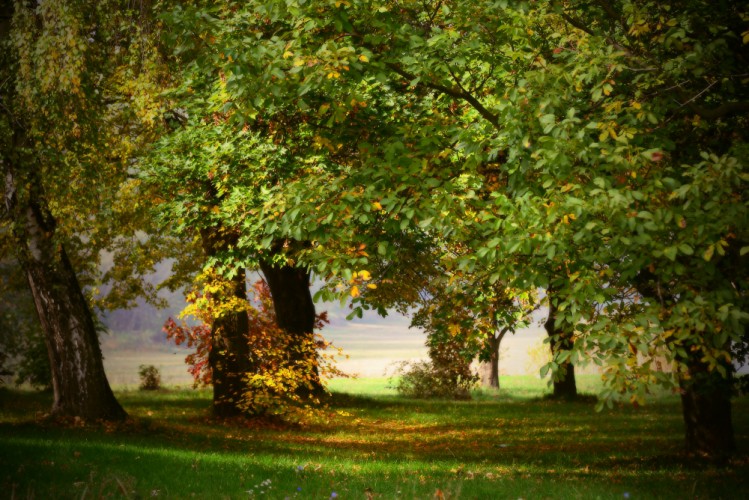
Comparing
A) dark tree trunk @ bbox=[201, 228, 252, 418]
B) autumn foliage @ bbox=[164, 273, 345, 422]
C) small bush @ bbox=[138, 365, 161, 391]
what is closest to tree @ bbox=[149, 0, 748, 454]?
autumn foliage @ bbox=[164, 273, 345, 422]

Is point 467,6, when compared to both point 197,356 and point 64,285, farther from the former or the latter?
point 197,356

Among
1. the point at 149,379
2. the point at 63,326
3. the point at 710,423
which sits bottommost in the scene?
the point at 710,423

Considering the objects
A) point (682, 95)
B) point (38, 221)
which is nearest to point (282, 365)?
point (38, 221)

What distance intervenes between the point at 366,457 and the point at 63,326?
296 inches

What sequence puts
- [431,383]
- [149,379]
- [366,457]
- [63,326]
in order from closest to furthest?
[366,457]
[63,326]
[431,383]
[149,379]

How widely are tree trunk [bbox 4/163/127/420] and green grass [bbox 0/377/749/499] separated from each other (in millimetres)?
653

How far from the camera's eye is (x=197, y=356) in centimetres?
2295

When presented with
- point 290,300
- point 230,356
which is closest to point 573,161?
point 230,356

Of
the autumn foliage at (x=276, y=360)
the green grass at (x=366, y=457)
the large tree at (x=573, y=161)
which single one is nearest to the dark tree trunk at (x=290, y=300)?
the green grass at (x=366, y=457)

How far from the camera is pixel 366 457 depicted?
541 inches

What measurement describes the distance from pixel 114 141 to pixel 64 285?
444cm

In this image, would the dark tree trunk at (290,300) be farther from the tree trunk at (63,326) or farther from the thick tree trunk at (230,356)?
the tree trunk at (63,326)

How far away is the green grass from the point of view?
9.34m

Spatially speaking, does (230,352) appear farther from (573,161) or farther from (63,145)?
(573,161)
